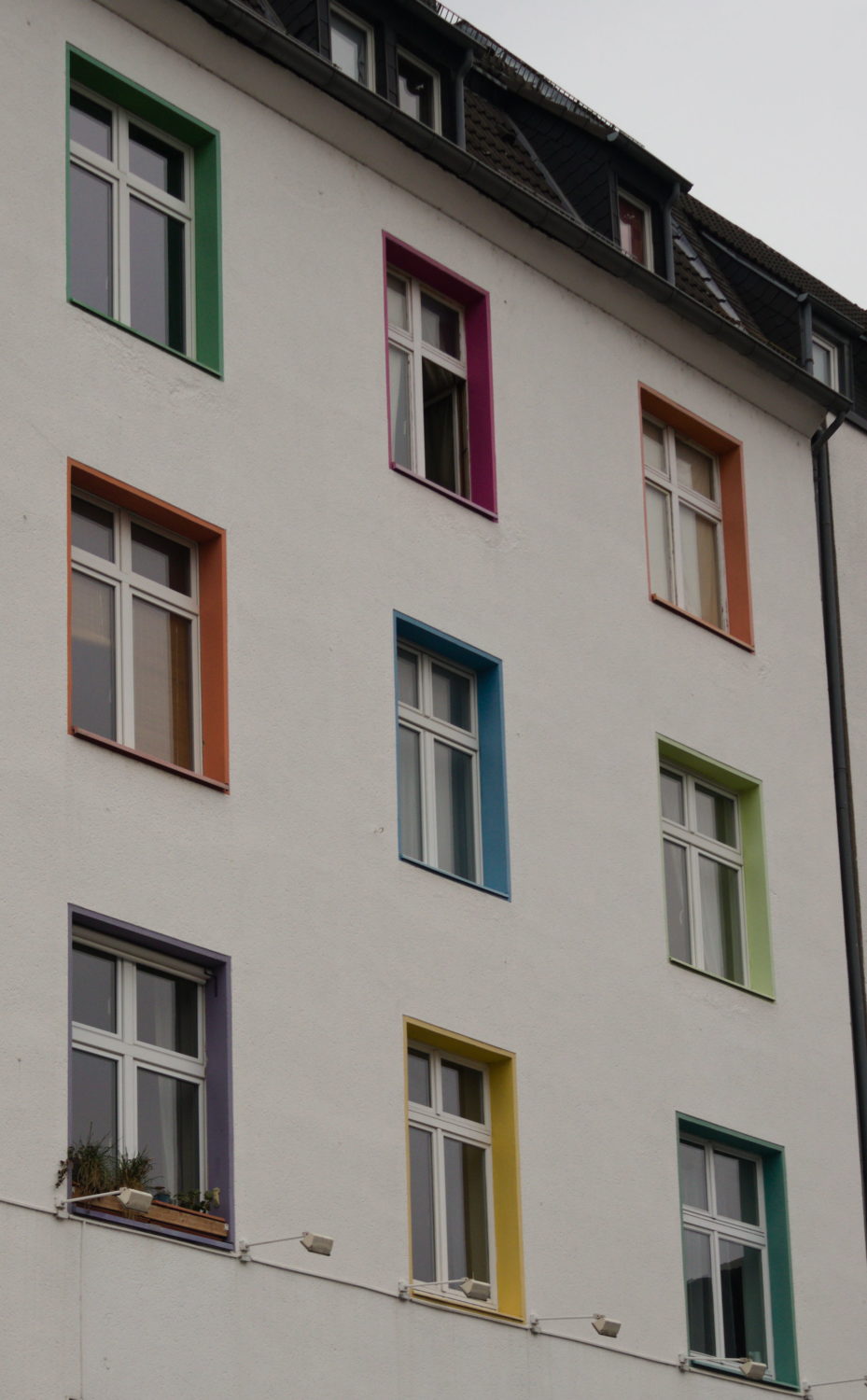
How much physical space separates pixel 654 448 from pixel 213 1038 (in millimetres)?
8032

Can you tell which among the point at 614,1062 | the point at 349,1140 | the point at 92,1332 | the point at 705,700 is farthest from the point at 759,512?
the point at 92,1332

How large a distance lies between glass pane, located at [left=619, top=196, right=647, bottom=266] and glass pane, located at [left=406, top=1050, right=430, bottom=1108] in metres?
8.26

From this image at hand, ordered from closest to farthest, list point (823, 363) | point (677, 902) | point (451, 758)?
point (451, 758), point (677, 902), point (823, 363)

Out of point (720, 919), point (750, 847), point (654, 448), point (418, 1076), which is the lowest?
point (418, 1076)

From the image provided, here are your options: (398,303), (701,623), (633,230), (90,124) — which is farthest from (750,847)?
(90,124)

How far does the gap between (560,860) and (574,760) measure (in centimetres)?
85

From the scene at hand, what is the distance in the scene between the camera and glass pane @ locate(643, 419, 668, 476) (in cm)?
2225

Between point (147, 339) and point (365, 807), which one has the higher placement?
point (147, 339)

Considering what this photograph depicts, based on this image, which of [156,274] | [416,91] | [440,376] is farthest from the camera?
[416,91]

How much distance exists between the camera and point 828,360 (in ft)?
83.9

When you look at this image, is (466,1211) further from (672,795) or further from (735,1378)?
(672,795)

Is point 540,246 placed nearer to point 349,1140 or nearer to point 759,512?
point 759,512

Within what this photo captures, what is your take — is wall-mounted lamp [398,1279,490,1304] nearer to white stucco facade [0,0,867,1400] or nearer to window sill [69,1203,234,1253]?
white stucco facade [0,0,867,1400]

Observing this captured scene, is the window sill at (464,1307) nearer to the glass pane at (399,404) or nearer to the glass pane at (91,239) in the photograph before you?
the glass pane at (399,404)
